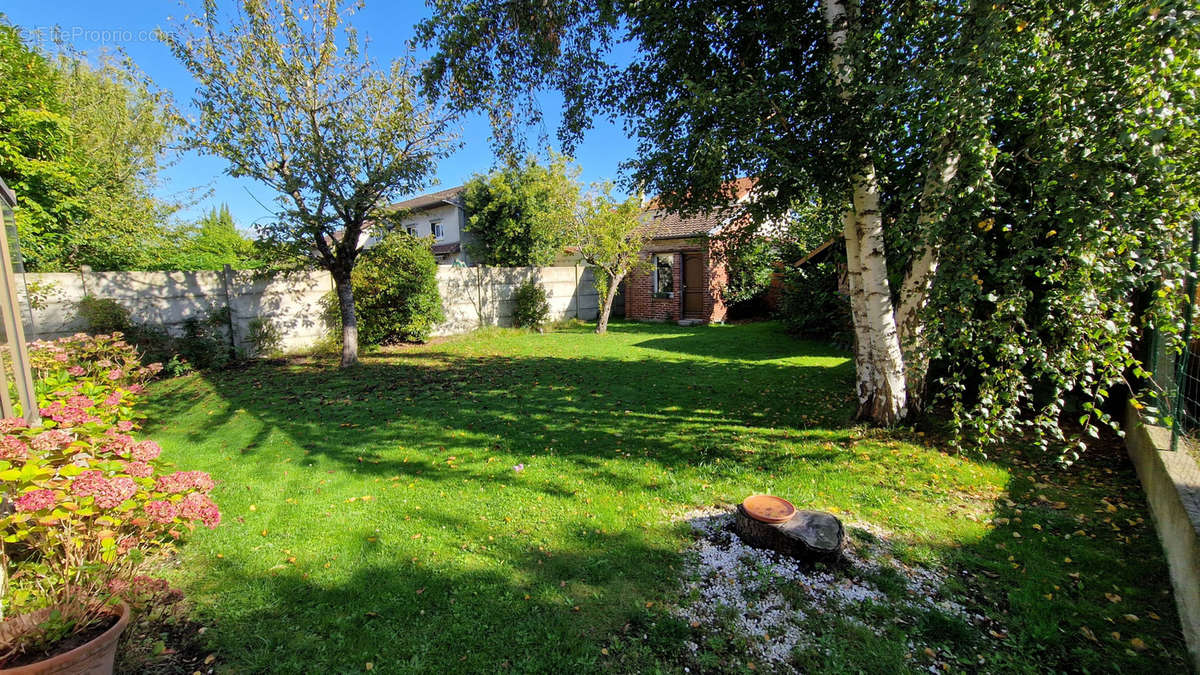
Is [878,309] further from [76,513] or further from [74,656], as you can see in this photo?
[76,513]

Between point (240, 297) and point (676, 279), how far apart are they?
11.7m

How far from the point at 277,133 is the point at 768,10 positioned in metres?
7.65

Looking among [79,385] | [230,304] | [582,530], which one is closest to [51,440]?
[79,385]

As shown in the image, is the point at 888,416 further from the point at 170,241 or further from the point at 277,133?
the point at 170,241

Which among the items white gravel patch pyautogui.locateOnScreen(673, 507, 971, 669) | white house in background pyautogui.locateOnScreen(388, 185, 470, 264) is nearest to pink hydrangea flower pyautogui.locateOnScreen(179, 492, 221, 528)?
white gravel patch pyautogui.locateOnScreen(673, 507, 971, 669)

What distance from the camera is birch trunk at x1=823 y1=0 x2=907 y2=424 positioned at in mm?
4223

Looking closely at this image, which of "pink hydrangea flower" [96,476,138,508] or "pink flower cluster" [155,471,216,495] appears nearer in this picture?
"pink hydrangea flower" [96,476,138,508]

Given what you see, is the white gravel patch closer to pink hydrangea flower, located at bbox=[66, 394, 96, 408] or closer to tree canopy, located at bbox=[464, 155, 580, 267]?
pink hydrangea flower, located at bbox=[66, 394, 96, 408]

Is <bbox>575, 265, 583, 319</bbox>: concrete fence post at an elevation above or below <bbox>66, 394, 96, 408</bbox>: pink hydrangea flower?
above

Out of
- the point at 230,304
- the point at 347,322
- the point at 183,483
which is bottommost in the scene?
the point at 183,483

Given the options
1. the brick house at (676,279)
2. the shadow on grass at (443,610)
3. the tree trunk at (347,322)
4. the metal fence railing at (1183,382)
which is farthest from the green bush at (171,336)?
the metal fence railing at (1183,382)

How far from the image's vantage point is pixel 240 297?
9805 millimetres

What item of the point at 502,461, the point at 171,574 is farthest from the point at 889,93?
the point at 171,574

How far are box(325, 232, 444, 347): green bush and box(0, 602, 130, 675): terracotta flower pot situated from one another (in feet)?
30.9
